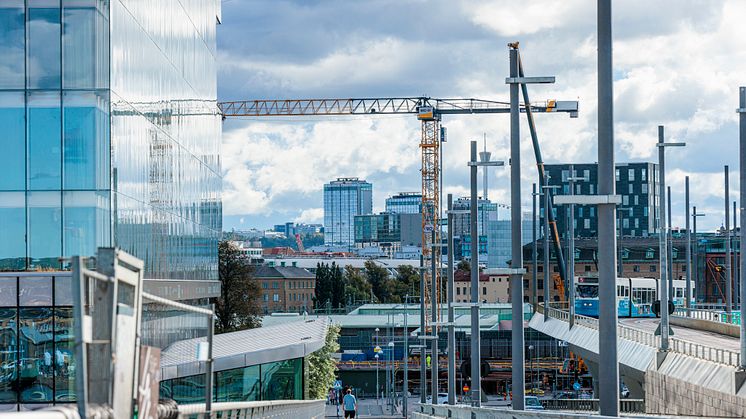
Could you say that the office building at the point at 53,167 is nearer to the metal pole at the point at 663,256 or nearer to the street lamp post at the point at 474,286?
the street lamp post at the point at 474,286

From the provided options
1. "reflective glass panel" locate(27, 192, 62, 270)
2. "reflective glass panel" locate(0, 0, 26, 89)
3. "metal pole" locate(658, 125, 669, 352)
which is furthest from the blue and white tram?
"reflective glass panel" locate(0, 0, 26, 89)

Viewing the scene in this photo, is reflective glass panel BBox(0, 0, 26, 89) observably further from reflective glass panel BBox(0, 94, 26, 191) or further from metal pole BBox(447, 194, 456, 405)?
metal pole BBox(447, 194, 456, 405)

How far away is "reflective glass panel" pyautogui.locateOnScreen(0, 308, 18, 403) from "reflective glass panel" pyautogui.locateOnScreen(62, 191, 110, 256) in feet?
5.83

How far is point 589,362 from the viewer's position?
67.4 m

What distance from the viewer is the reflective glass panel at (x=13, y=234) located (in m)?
25.7

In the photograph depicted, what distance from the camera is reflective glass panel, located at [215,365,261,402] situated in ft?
113

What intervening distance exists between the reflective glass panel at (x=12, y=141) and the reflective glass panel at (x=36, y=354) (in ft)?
8.94

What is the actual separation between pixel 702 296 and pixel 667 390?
114 m

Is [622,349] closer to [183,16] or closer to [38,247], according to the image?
[183,16]

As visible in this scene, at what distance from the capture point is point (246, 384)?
1412 inches

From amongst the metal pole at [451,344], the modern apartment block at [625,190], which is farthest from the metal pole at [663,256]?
the modern apartment block at [625,190]

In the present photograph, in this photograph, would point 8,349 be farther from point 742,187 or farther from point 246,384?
point 742,187

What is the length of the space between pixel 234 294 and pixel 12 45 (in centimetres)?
7507

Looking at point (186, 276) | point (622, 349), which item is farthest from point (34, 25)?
point (622, 349)
